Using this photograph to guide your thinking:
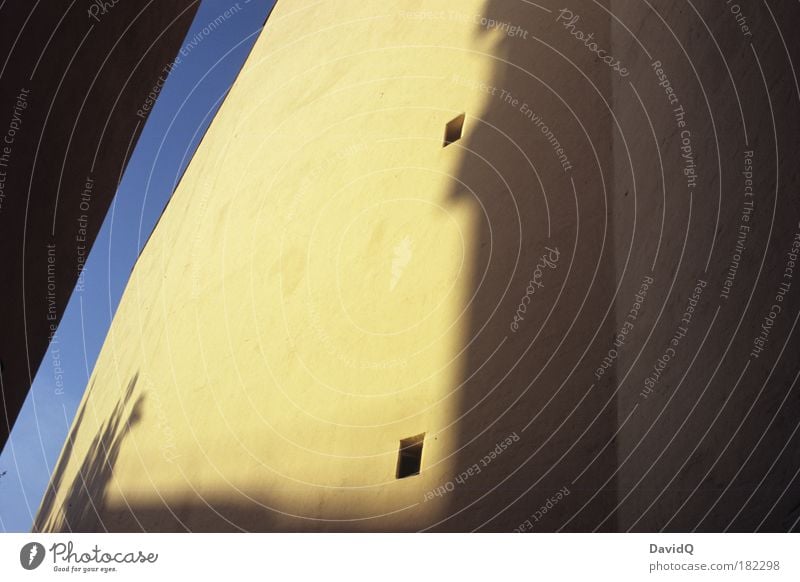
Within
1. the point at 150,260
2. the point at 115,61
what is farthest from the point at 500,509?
the point at 150,260

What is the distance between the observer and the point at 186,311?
30.5ft

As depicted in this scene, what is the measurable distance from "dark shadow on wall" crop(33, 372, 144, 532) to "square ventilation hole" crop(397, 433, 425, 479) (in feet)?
13.4

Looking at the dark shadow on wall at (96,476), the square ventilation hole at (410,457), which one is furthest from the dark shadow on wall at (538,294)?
the dark shadow on wall at (96,476)

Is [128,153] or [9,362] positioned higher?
[128,153]

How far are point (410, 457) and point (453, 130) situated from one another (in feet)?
8.25

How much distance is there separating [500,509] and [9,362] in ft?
7.92

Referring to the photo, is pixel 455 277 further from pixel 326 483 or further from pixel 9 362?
pixel 9 362
